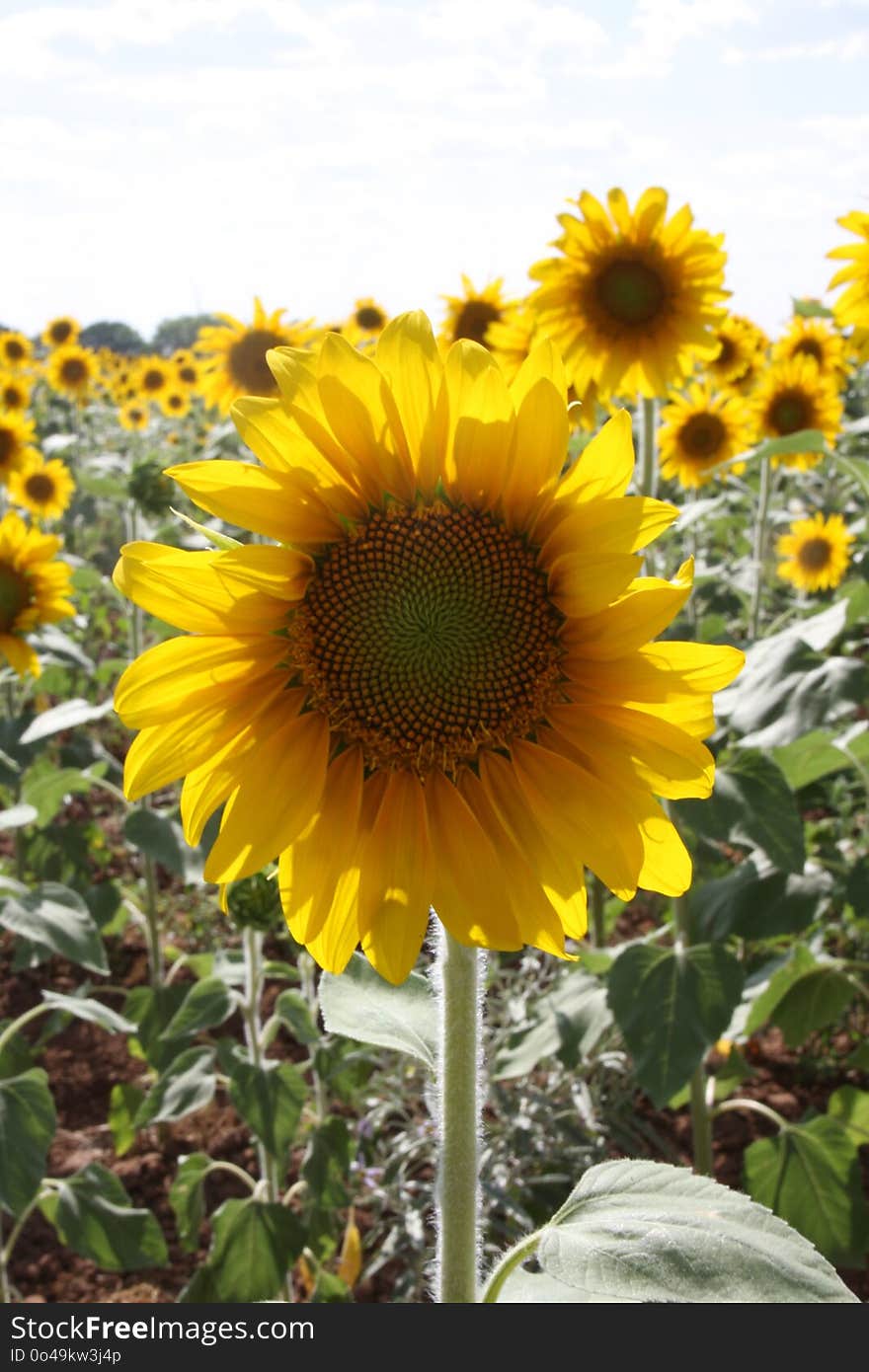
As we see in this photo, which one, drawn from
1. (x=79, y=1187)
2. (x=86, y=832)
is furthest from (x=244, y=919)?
(x=86, y=832)

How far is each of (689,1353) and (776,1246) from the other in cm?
15

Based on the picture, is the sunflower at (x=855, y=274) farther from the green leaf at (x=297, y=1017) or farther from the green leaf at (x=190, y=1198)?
the green leaf at (x=190, y=1198)

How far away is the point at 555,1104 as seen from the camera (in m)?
3.38

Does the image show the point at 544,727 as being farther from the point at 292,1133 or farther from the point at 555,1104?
the point at 555,1104

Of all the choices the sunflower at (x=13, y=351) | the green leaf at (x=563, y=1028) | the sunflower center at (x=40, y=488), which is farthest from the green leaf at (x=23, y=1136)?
the sunflower at (x=13, y=351)

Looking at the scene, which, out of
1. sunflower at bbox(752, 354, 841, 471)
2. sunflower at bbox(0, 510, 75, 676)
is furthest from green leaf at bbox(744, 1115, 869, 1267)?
sunflower at bbox(752, 354, 841, 471)

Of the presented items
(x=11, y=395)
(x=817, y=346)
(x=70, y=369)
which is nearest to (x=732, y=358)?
(x=817, y=346)

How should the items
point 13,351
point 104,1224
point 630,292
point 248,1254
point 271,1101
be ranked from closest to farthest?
1. point 248,1254
2. point 271,1101
3. point 104,1224
4. point 630,292
5. point 13,351

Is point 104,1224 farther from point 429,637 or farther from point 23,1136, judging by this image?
point 429,637

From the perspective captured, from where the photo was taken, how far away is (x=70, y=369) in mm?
11367

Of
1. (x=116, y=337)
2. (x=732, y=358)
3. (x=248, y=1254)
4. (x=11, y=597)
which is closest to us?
(x=248, y=1254)

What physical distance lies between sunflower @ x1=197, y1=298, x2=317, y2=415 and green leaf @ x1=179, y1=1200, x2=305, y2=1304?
3.66 meters

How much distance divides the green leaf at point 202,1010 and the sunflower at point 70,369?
31.7 ft

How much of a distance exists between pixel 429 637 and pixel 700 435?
433 centimetres
